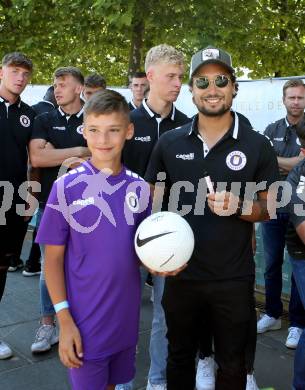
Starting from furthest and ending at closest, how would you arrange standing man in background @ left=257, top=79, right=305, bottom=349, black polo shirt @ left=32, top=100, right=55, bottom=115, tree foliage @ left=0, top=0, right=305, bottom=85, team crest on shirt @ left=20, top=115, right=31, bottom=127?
tree foliage @ left=0, top=0, right=305, bottom=85 → black polo shirt @ left=32, top=100, right=55, bottom=115 → standing man in background @ left=257, top=79, right=305, bottom=349 → team crest on shirt @ left=20, top=115, right=31, bottom=127

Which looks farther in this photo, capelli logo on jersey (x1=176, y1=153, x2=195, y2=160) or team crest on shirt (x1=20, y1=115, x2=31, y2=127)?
team crest on shirt (x1=20, y1=115, x2=31, y2=127)

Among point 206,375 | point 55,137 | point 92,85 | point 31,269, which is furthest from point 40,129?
point 31,269

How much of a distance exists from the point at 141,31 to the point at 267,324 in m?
5.79

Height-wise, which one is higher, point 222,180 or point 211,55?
point 211,55

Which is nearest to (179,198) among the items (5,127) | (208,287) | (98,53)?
(208,287)

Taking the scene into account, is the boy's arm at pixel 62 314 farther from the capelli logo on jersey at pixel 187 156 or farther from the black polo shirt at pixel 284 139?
the black polo shirt at pixel 284 139

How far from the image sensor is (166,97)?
3.62m

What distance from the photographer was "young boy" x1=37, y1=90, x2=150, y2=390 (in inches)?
96.0

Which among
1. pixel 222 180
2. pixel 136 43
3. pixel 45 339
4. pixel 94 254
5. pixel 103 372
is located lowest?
pixel 45 339

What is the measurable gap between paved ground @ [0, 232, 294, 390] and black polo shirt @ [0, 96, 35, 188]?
142cm

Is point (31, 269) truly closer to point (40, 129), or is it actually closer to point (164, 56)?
point (40, 129)

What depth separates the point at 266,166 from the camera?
108 inches

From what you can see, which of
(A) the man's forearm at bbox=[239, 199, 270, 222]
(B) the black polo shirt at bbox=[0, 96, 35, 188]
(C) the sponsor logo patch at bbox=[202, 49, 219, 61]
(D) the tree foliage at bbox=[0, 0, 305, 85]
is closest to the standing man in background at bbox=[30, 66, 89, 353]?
(B) the black polo shirt at bbox=[0, 96, 35, 188]

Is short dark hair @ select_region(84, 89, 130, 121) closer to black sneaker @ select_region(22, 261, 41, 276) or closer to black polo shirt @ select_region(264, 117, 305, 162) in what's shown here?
black polo shirt @ select_region(264, 117, 305, 162)
